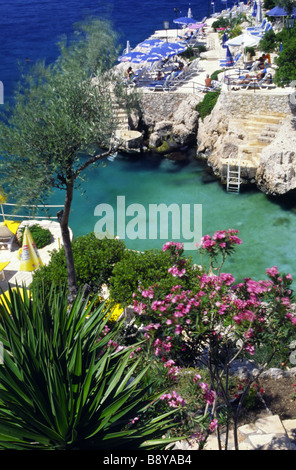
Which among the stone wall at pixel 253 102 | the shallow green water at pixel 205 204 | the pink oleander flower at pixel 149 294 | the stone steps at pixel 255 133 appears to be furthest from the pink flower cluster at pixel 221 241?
the stone wall at pixel 253 102

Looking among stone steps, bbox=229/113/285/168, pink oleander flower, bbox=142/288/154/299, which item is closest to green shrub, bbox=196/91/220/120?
stone steps, bbox=229/113/285/168

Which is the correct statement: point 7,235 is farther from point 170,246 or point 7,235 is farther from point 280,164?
point 280,164

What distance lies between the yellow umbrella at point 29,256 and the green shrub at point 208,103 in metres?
17.1

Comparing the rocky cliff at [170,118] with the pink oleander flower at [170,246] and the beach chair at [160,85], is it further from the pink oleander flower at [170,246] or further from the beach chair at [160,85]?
the pink oleander flower at [170,246]

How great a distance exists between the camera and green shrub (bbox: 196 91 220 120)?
29203 mm

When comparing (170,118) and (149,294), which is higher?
(149,294)

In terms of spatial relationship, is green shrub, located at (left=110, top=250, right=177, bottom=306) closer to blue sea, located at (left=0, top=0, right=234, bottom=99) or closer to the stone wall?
the stone wall

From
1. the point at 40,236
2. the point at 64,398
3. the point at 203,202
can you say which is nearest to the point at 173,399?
the point at 64,398

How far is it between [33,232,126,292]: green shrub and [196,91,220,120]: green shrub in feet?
56.5

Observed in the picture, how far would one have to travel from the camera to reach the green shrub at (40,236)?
18578 mm

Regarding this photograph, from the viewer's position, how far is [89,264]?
14102mm

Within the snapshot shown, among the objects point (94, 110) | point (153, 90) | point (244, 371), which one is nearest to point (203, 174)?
point (153, 90)

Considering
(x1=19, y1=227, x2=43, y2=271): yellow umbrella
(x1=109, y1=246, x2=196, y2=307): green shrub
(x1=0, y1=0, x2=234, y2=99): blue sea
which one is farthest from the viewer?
(x1=0, y1=0, x2=234, y2=99): blue sea

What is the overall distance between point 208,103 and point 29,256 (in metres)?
17.9
